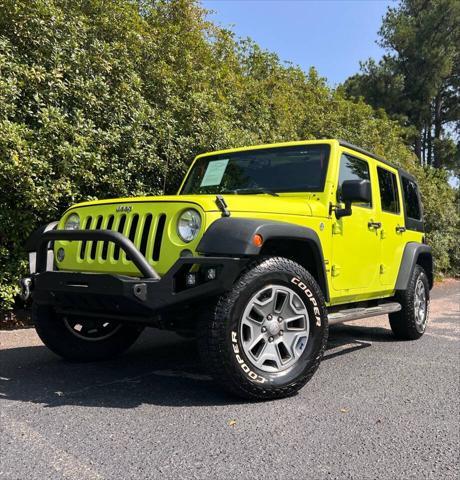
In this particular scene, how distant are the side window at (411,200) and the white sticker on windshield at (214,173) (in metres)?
2.44

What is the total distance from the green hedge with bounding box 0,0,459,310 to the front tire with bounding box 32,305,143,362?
67.1 inches

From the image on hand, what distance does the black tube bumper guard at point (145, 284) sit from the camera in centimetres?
315

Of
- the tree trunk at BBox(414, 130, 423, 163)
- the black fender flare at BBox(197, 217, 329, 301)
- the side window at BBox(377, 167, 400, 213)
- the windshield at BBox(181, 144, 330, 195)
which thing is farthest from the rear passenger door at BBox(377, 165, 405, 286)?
the tree trunk at BBox(414, 130, 423, 163)

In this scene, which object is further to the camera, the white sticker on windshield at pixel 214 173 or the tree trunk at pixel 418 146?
the tree trunk at pixel 418 146

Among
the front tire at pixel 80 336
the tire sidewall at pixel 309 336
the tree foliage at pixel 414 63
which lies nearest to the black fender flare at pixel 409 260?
the tire sidewall at pixel 309 336

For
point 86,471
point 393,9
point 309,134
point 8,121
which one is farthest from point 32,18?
point 393,9

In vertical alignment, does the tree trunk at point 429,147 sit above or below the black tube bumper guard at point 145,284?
above

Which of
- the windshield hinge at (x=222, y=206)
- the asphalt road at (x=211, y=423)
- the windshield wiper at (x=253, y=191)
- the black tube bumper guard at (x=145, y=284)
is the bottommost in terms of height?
the asphalt road at (x=211, y=423)

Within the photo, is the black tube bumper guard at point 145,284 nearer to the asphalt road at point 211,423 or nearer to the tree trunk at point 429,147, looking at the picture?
the asphalt road at point 211,423

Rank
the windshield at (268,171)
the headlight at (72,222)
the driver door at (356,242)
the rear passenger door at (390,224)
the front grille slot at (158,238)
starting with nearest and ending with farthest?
the front grille slot at (158,238) < the headlight at (72,222) < the driver door at (356,242) < the windshield at (268,171) < the rear passenger door at (390,224)

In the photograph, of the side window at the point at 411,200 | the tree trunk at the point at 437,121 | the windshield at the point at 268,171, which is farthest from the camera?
the tree trunk at the point at 437,121

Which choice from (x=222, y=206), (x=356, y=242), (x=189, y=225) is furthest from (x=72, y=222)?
(x=356, y=242)

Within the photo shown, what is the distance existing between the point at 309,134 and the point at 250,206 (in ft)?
32.2

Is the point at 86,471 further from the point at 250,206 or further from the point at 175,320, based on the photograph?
the point at 250,206
